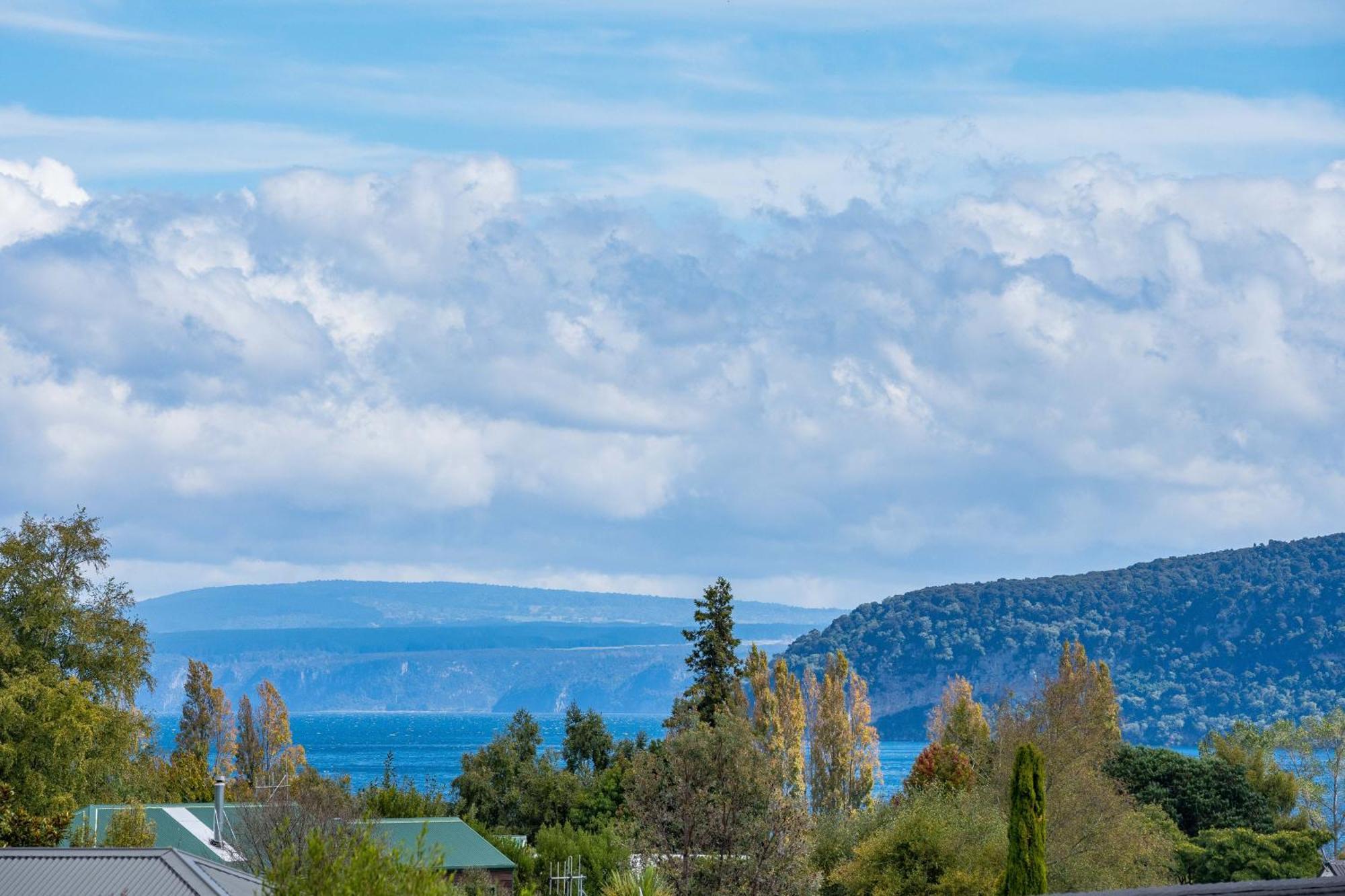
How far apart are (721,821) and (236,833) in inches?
586

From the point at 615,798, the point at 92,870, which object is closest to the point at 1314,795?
the point at 615,798

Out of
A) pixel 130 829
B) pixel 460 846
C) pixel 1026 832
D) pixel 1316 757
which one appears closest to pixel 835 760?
pixel 460 846

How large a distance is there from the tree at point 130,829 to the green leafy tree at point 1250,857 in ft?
110

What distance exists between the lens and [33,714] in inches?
1832

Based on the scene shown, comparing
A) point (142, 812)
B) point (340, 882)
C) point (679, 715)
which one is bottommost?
point (340, 882)

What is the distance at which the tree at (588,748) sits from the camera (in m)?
82.5

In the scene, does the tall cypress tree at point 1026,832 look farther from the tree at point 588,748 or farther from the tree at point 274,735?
the tree at point 274,735

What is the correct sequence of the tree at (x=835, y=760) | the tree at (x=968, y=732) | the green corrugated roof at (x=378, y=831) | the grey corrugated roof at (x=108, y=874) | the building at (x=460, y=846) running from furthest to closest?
the tree at (x=835, y=760) < the tree at (x=968, y=732) < the building at (x=460, y=846) < the green corrugated roof at (x=378, y=831) < the grey corrugated roof at (x=108, y=874)

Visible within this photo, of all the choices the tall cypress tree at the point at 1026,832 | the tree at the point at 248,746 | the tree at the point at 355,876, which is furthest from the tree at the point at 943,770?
the tree at the point at 355,876

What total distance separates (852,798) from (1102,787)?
87.1ft

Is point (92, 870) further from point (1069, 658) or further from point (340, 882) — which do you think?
point (1069, 658)

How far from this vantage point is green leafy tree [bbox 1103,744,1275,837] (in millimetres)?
70750

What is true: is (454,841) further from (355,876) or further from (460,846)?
(355,876)

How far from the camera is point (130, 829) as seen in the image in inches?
1789
